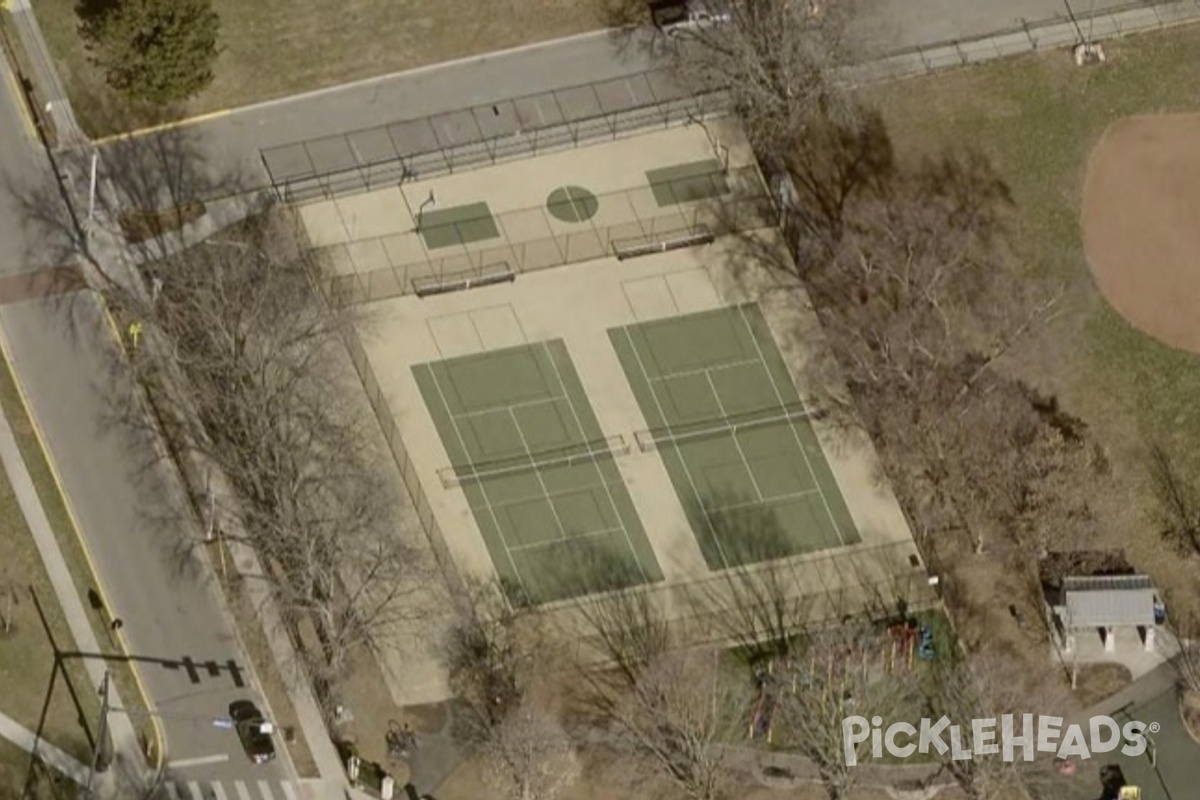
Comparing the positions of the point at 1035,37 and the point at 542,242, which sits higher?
the point at 1035,37

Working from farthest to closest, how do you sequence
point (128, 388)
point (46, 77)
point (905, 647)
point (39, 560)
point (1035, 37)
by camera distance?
point (1035, 37)
point (46, 77)
point (128, 388)
point (39, 560)
point (905, 647)

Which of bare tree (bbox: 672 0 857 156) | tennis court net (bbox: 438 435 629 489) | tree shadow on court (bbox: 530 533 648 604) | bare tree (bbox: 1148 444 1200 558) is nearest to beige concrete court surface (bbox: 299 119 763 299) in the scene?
bare tree (bbox: 672 0 857 156)

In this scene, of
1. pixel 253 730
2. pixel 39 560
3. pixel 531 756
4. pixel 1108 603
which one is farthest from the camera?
pixel 39 560

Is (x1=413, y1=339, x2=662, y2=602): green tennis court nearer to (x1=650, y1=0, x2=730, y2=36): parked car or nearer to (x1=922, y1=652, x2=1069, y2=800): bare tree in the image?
(x1=922, y1=652, x2=1069, y2=800): bare tree

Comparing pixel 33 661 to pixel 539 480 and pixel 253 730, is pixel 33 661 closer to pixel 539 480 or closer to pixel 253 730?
pixel 253 730

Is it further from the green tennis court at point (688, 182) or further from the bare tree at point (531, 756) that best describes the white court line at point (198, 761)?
the green tennis court at point (688, 182)

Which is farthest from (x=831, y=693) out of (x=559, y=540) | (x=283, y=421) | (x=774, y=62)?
(x=774, y=62)
